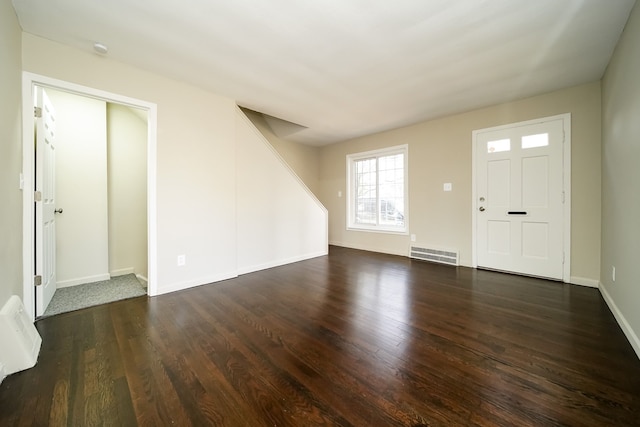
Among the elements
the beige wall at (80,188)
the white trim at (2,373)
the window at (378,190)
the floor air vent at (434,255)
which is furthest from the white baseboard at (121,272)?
the floor air vent at (434,255)

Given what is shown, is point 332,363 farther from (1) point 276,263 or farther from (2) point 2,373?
(1) point 276,263

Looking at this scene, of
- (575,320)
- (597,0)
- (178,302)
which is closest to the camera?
(597,0)

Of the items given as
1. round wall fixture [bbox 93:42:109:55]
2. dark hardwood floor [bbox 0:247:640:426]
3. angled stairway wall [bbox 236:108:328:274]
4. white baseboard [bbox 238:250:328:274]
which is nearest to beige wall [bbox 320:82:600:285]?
dark hardwood floor [bbox 0:247:640:426]

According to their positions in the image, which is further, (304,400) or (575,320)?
(575,320)

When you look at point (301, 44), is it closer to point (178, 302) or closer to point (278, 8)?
point (278, 8)

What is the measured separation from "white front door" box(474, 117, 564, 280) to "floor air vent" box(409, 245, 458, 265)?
14.2 inches

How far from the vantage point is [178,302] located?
2.56 m

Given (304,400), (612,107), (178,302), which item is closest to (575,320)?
(612,107)

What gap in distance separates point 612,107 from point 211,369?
13.7 ft

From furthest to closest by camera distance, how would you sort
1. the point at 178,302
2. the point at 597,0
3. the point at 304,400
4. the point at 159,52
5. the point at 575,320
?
the point at 178,302 < the point at 159,52 < the point at 575,320 < the point at 597,0 < the point at 304,400

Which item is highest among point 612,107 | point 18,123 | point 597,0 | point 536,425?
point 597,0

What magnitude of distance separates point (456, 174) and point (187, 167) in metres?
3.95

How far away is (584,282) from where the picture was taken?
3.05m

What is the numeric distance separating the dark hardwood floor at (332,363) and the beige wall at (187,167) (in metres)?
0.51
